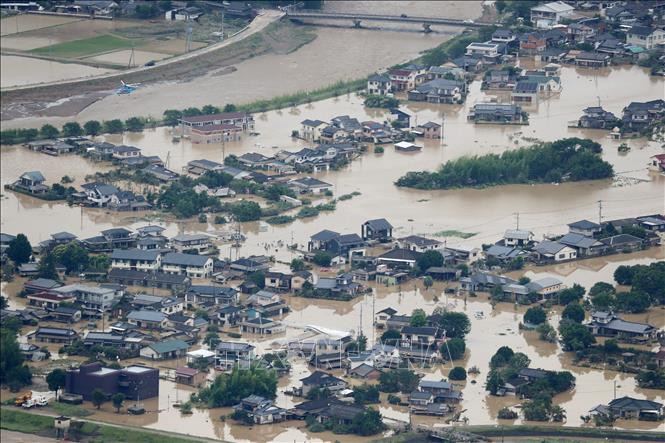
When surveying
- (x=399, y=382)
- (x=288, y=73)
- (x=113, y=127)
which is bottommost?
(x=399, y=382)

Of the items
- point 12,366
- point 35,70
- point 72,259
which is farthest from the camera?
point 35,70

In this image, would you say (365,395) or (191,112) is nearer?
(365,395)

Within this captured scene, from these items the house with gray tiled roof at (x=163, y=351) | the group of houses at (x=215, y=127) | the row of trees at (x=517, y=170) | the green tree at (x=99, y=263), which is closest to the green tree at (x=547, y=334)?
the house with gray tiled roof at (x=163, y=351)

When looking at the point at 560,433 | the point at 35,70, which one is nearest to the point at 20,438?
the point at 560,433

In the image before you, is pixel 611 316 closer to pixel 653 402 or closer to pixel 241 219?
pixel 653 402

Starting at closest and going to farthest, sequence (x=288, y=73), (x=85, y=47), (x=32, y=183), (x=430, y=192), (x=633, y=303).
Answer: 1. (x=633, y=303)
2. (x=430, y=192)
3. (x=32, y=183)
4. (x=288, y=73)
5. (x=85, y=47)

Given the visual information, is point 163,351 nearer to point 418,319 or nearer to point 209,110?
point 418,319
